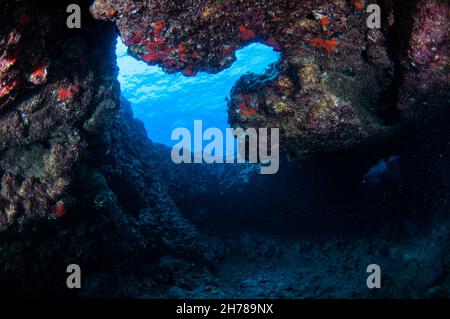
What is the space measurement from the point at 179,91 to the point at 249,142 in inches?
930

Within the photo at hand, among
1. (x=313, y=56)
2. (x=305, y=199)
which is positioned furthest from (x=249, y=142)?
(x=305, y=199)

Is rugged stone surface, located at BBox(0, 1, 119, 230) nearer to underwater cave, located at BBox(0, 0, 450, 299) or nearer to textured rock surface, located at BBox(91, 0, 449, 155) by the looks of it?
underwater cave, located at BBox(0, 0, 450, 299)

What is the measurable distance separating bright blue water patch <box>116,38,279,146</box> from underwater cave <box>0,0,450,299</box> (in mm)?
15239

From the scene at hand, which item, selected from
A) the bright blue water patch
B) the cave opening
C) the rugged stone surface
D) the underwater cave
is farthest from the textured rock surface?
the bright blue water patch

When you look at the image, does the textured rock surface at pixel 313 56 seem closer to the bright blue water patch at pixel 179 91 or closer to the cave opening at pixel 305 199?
the cave opening at pixel 305 199

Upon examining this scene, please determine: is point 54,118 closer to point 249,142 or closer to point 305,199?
point 249,142

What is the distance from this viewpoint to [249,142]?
5.76m

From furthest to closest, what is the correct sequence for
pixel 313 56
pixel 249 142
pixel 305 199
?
pixel 305 199 < pixel 249 142 < pixel 313 56

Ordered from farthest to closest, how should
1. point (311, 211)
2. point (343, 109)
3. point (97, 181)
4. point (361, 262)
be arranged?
point (311, 211)
point (97, 181)
point (361, 262)
point (343, 109)

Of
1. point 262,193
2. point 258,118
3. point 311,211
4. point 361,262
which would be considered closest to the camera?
point 258,118

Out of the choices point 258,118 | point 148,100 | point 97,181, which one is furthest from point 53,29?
point 148,100
